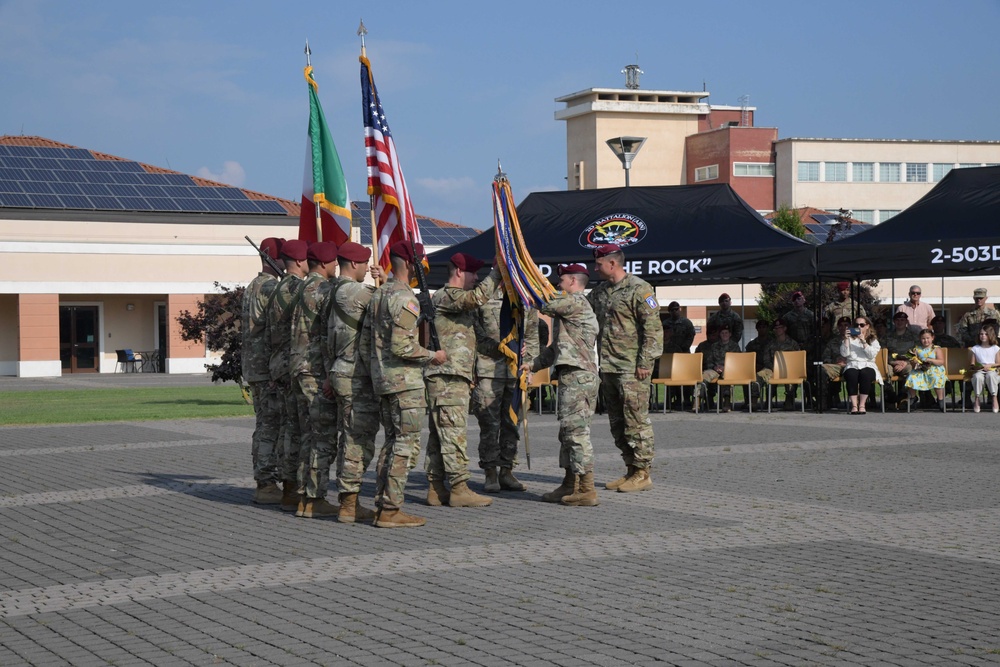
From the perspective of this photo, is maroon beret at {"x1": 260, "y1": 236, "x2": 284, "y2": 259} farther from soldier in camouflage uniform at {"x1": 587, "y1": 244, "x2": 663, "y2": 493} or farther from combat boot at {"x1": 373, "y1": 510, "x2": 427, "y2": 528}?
combat boot at {"x1": 373, "y1": 510, "x2": 427, "y2": 528}

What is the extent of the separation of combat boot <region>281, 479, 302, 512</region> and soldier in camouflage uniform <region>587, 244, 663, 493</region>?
277cm

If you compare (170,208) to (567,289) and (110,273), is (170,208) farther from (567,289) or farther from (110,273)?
(567,289)

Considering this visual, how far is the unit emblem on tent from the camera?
68.6 ft

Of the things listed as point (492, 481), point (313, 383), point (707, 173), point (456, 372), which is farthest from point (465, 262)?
point (707, 173)

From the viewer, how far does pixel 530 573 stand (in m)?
7.61

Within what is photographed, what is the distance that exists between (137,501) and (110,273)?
113 feet

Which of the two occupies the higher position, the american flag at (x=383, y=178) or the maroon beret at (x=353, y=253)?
the american flag at (x=383, y=178)

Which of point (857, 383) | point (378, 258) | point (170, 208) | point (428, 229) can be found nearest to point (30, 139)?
point (170, 208)

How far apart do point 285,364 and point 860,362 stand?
39.3 feet

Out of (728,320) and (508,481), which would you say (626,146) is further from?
(508,481)

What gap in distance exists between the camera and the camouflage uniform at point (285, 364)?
10.4 meters

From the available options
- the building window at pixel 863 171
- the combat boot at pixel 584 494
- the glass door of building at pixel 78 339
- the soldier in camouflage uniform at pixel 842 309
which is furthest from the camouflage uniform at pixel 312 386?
the building window at pixel 863 171

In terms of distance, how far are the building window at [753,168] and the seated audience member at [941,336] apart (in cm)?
6548

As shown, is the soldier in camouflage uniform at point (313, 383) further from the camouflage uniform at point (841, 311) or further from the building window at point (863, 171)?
the building window at point (863, 171)
